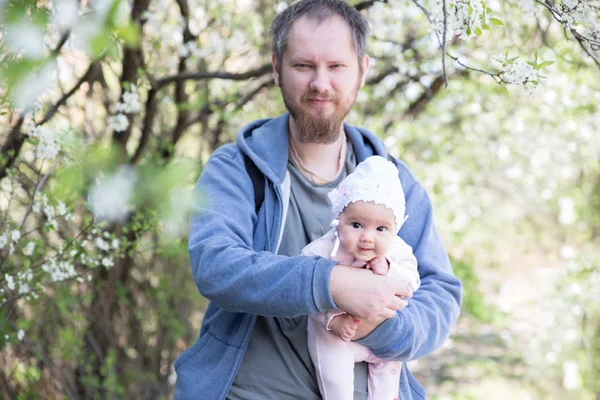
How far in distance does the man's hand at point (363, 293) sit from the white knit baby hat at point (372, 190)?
0.11 meters

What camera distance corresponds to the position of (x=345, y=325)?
177cm

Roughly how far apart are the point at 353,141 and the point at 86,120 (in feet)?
7.15

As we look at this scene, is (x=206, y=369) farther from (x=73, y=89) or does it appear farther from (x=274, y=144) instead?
(x=73, y=89)

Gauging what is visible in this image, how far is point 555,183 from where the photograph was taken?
18.6 feet

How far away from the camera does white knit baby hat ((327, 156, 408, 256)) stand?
70.1 inches

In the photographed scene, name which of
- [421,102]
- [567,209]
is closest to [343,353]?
[421,102]

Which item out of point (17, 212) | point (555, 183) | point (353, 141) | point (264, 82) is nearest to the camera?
point (353, 141)

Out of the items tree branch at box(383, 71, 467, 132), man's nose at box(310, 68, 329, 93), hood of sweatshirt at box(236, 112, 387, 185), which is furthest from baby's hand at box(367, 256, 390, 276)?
tree branch at box(383, 71, 467, 132)

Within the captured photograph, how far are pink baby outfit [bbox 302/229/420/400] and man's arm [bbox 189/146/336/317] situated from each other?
13cm

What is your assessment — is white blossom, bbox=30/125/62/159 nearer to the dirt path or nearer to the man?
the man

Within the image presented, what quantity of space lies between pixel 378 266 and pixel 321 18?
78cm

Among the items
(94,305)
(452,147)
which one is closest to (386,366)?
(94,305)

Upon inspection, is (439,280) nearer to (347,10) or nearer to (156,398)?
(347,10)

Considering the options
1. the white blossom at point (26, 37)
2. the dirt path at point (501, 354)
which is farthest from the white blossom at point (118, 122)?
the dirt path at point (501, 354)
